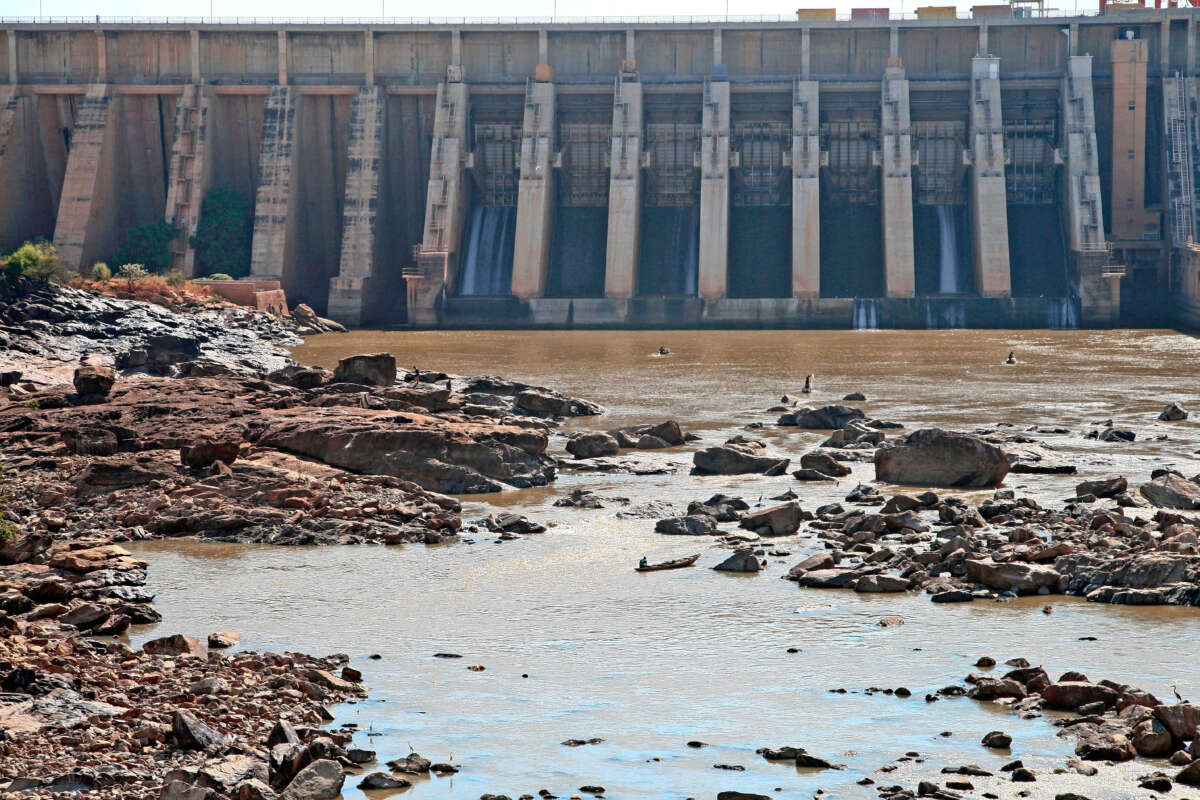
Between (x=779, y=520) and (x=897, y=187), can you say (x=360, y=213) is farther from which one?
Result: (x=779, y=520)

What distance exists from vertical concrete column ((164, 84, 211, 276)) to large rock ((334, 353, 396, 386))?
34080 mm

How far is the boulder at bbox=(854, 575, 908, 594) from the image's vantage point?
15.0m

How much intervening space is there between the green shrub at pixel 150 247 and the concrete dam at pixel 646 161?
2.34ft

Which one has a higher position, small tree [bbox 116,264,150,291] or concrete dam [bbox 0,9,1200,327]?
concrete dam [bbox 0,9,1200,327]

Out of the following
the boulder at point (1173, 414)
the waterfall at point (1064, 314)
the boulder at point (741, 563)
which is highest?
the waterfall at point (1064, 314)

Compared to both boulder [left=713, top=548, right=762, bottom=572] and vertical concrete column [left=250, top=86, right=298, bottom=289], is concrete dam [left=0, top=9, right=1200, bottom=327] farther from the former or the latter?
boulder [left=713, top=548, right=762, bottom=572]

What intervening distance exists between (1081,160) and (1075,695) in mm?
51666

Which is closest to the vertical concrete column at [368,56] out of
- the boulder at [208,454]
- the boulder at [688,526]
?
the boulder at [208,454]

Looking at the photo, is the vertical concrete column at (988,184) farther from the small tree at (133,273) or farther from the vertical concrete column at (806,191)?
the small tree at (133,273)

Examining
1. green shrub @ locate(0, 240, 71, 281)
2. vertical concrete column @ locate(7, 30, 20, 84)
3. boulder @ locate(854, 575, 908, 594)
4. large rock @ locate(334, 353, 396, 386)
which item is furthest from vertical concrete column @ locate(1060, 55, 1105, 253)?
vertical concrete column @ locate(7, 30, 20, 84)

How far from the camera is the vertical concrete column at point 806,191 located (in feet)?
191

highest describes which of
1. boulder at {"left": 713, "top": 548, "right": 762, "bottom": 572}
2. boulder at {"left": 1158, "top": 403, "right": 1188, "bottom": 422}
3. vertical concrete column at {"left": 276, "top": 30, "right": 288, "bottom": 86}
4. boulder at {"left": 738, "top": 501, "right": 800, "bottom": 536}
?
vertical concrete column at {"left": 276, "top": 30, "right": 288, "bottom": 86}

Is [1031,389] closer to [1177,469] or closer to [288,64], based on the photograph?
[1177,469]

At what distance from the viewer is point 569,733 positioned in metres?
10.7
